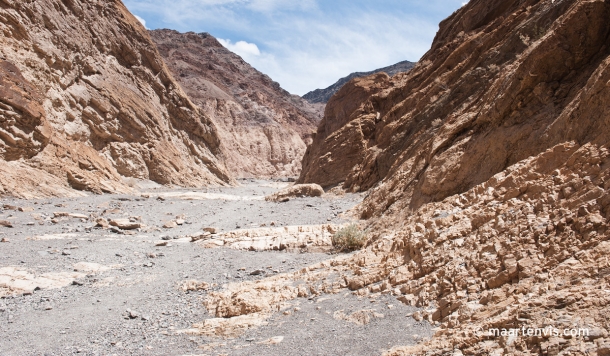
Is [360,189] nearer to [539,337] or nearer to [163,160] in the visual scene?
[163,160]

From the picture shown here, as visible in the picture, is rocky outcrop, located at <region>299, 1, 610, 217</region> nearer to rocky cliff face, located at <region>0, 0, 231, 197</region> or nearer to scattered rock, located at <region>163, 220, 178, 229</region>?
scattered rock, located at <region>163, 220, 178, 229</region>

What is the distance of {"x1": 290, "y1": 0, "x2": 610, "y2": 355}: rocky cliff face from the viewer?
9.12 feet

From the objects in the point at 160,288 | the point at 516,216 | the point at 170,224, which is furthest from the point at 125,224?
the point at 516,216

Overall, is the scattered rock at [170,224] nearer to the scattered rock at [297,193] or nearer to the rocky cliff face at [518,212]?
the scattered rock at [297,193]

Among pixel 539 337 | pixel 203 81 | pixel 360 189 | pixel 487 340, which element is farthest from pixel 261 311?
pixel 203 81

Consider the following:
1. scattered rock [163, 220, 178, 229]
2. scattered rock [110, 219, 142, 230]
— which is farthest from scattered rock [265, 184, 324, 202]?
scattered rock [110, 219, 142, 230]

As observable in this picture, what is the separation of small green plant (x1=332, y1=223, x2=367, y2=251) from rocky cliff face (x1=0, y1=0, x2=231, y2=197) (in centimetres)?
993

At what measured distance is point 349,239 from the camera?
7562 mm

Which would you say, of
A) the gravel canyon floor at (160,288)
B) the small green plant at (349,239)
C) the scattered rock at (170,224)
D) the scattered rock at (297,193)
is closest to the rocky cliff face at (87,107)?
the gravel canyon floor at (160,288)

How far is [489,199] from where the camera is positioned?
4949 mm

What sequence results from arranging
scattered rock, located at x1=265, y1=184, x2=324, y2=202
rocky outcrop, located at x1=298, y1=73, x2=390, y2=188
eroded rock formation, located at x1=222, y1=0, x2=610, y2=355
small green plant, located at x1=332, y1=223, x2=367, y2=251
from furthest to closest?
rocky outcrop, located at x1=298, y1=73, x2=390, y2=188 → scattered rock, located at x1=265, y1=184, x2=324, y2=202 → small green plant, located at x1=332, y1=223, x2=367, y2=251 → eroded rock formation, located at x1=222, y1=0, x2=610, y2=355

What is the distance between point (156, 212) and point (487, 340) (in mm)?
11551

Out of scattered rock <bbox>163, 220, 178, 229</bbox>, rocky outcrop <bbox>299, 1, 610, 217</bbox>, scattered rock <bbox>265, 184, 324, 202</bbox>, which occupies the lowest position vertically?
scattered rock <bbox>163, 220, 178, 229</bbox>

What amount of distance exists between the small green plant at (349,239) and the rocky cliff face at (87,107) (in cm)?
993
